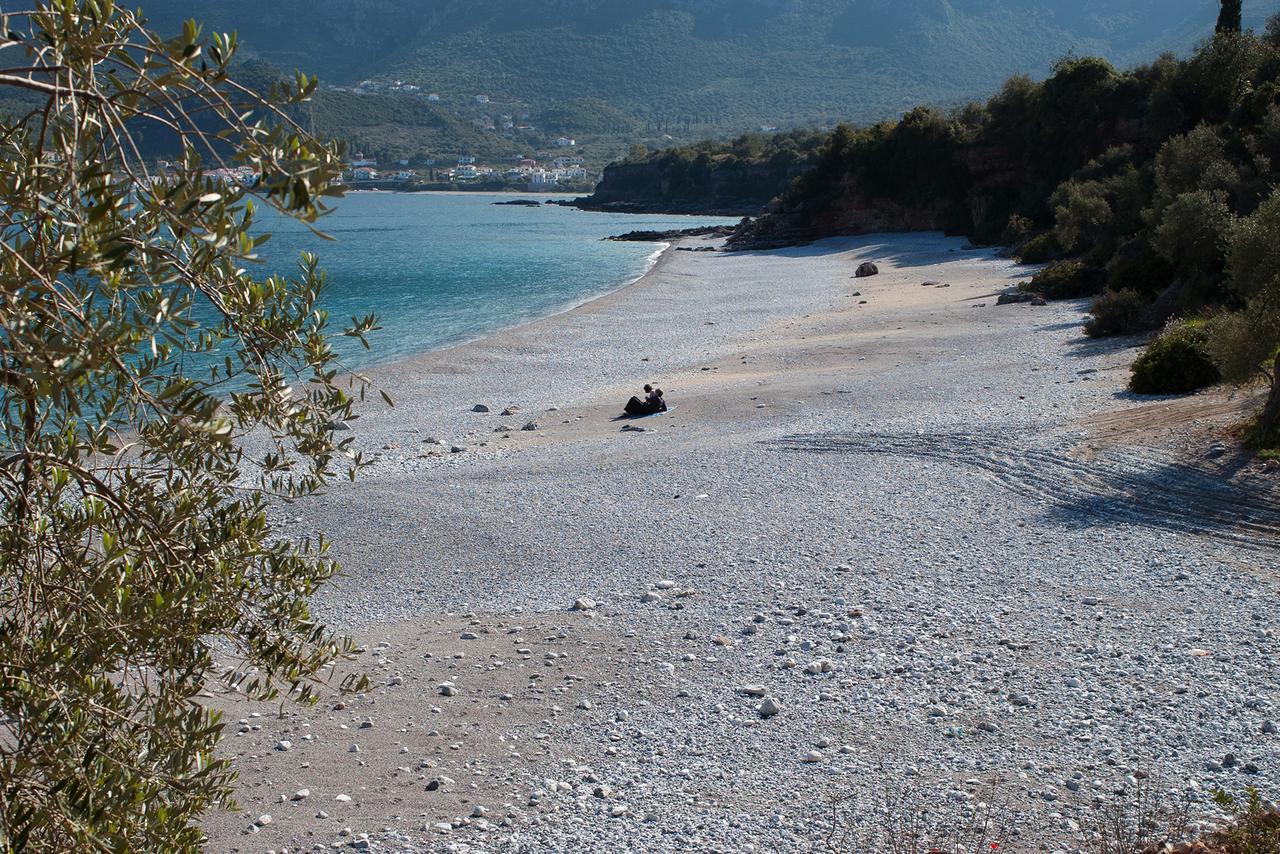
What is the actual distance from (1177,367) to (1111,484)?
4148 mm

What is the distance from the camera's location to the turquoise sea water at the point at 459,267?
35.7m

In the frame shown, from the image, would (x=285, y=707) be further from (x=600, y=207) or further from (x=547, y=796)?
(x=600, y=207)

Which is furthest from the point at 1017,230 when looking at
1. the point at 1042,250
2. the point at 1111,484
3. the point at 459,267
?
the point at 1111,484

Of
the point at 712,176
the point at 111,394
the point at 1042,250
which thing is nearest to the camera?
the point at 111,394

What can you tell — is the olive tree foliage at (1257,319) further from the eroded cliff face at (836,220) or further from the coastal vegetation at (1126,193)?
the eroded cliff face at (836,220)

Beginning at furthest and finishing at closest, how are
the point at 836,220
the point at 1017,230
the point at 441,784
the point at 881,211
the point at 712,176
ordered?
1. the point at 712,176
2. the point at 836,220
3. the point at 881,211
4. the point at 1017,230
5. the point at 441,784

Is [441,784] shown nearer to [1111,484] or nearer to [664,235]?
[1111,484]

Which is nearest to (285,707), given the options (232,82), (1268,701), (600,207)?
(232,82)

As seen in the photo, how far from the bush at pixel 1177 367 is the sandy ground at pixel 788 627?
0.70 meters

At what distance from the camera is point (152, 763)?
289 cm

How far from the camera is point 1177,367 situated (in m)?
13.9

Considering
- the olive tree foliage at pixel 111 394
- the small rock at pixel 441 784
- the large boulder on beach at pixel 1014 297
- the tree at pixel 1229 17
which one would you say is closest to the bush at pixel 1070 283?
the large boulder on beach at pixel 1014 297

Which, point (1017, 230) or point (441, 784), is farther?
point (1017, 230)

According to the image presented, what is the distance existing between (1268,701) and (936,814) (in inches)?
93.2
